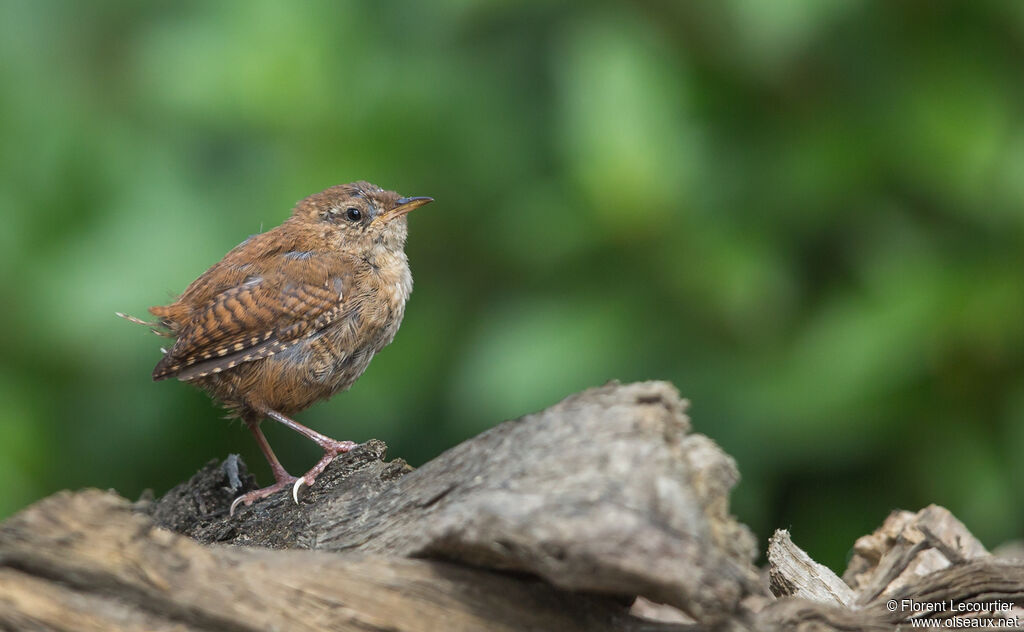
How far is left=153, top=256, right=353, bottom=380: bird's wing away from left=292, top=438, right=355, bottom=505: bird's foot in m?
0.35

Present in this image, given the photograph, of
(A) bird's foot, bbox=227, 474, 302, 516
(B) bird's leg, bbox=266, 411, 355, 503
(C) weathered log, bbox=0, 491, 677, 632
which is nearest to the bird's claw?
(B) bird's leg, bbox=266, 411, 355, 503

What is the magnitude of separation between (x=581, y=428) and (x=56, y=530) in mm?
968

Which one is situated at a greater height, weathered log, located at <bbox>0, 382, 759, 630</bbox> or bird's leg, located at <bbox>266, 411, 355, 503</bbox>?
bird's leg, located at <bbox>266, 411, 355, 503</bbox>

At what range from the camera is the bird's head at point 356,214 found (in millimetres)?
3902

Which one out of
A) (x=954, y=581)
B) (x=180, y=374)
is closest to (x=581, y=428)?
(x=954, y=581)

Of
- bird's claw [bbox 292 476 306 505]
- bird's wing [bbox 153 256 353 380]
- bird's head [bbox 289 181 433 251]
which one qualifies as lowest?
bird's claw [bbox 292 476 306 505]

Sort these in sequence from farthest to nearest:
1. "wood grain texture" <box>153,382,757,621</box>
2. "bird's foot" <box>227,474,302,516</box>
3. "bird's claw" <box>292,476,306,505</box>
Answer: "bird's foot" <box>227,474,302,516</box> < "bird's claw" <box>292,476,306,505</box> < "wood grain texture" <box>153,382,757,621</box>

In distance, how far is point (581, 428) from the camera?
2.19m

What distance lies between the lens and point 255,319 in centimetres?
346

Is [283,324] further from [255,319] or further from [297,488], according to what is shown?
[297,488]

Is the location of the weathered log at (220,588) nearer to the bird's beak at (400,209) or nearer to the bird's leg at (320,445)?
the bird's leg at (320,445)

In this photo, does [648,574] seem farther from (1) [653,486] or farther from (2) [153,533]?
(2) [153,533]

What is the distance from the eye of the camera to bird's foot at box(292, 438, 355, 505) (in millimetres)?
3047

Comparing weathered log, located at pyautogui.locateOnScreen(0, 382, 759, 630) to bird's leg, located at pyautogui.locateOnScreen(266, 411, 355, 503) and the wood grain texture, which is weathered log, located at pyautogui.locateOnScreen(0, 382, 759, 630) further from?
bird's leg, located at pyautogui.locateOnScreen(266, 411, 355, 503)
